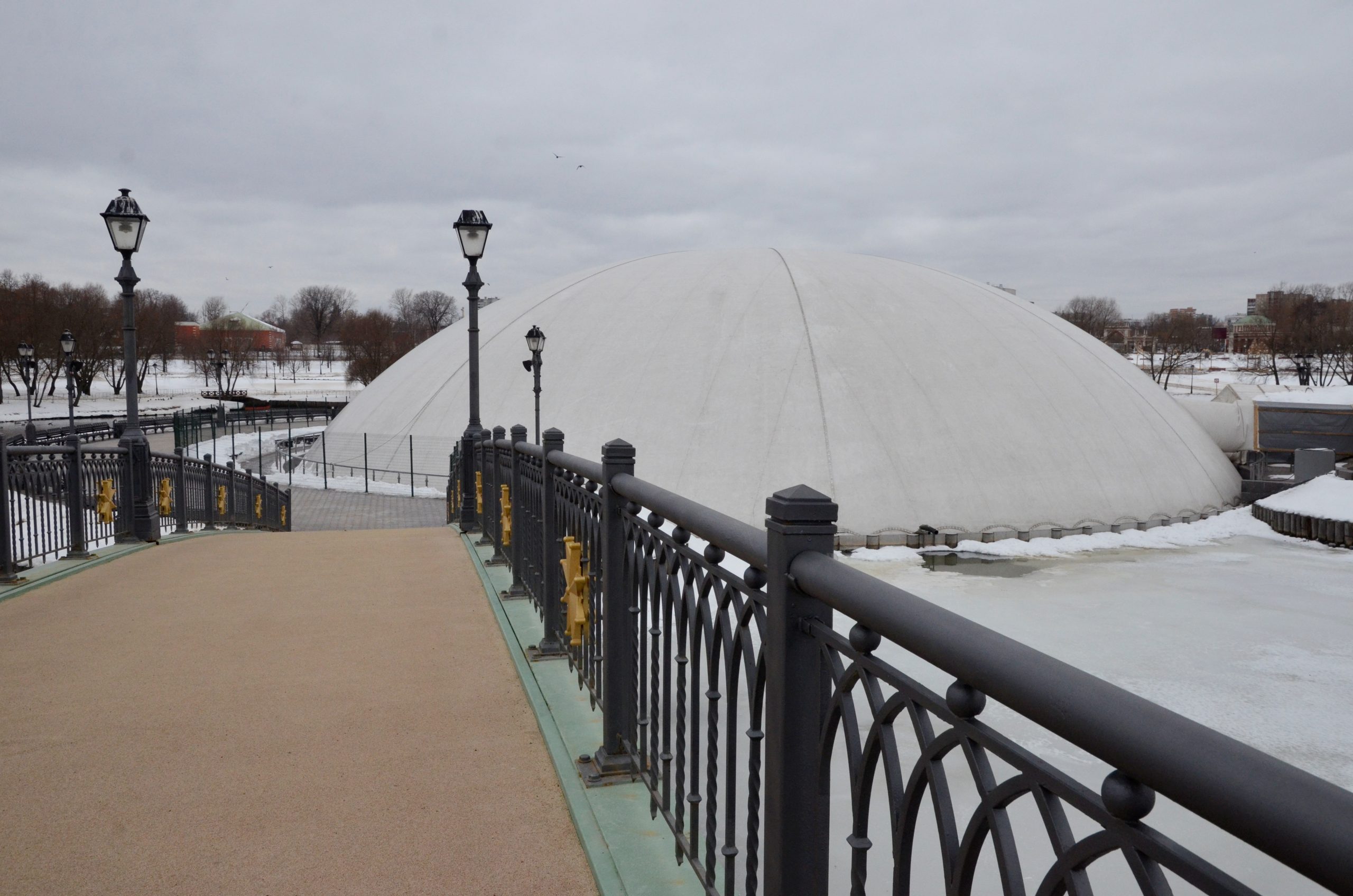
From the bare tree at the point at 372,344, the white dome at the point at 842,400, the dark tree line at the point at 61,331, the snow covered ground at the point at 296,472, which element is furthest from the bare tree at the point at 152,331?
the white dome at the point at 842,400

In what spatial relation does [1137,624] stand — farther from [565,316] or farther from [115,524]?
[565,316]

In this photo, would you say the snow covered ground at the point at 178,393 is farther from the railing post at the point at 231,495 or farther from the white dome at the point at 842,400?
the railing post at the point at 231,495

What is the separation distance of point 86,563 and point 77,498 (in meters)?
0.76

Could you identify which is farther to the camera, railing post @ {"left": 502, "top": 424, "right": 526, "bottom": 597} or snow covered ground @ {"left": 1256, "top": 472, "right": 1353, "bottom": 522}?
snow covered ground @ {"left": 1256, "top": 472, "right": 1353, "bottom": 522}

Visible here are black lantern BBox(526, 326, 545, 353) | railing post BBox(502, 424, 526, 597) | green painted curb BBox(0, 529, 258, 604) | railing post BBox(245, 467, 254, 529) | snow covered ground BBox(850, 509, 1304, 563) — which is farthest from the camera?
black lantern BBox(526, 326, 545, 353)

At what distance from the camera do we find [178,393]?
322ft

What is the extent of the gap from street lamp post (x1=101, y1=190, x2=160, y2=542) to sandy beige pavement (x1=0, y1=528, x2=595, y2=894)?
3849mm

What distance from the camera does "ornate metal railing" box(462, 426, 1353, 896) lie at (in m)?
1.11

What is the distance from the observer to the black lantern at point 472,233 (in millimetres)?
13758

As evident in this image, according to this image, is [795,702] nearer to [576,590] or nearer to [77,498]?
[576,590]

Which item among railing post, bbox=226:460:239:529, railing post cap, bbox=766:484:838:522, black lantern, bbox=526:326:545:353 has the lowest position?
railing post, bbox=226:460:239:529

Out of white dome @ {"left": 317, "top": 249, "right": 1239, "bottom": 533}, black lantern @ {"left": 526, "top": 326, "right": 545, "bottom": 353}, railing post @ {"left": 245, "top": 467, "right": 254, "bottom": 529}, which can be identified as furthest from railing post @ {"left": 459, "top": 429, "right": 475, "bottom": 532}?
black lantern @ {"left": 526, "top": 326, "right": 545, "bottom": 353}

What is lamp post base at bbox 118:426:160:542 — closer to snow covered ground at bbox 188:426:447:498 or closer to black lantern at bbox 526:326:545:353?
snow covered ground at bbox 188:426:447:498

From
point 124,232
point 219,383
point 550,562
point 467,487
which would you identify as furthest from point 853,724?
point 219,383
